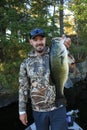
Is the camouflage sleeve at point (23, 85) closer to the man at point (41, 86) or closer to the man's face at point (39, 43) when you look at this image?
the man at point (41, 86)

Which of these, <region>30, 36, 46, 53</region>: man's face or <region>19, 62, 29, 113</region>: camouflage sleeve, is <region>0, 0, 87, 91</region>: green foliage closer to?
<region>19, 62, 29, 113</region>: camouflage sleeve

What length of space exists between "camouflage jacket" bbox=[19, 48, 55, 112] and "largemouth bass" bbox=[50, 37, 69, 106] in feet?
0.26

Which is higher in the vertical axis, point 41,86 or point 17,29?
point 41,86

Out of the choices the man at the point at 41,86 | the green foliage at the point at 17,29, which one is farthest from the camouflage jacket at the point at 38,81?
the green foliage at the point at 17,29

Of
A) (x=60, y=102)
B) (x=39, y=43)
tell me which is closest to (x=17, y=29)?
(x=39, y=43)

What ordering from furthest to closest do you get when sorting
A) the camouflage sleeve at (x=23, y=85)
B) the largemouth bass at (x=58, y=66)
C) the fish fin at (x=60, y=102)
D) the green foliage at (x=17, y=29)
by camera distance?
the green foliage at (x=17, y=29)
the camouflage sleeve at (x=23, y=85)
the fish fin at (x=60, y=102)
the largemouth bass at (x=58, y=66)

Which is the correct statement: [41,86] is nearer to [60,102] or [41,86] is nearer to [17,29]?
[60,102]

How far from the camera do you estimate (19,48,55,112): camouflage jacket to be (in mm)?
3432

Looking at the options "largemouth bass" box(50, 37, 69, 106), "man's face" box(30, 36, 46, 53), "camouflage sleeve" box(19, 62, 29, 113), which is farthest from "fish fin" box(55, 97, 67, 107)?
"man's face" box(30, 36, 46, 53)

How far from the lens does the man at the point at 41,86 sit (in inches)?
135

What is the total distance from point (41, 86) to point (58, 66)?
1.11 ft

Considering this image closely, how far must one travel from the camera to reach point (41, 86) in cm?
345

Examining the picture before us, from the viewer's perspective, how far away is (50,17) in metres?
11.6

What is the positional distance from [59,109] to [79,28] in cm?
1717
